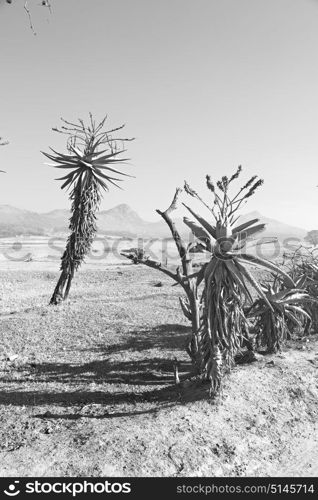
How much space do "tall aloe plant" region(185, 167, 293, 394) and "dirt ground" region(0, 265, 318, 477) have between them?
3.32 ft

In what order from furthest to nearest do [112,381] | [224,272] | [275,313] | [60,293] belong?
[60,293] → [275,313] → [112,381] → [224,272]

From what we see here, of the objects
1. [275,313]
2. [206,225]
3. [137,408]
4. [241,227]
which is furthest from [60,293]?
[241,227]

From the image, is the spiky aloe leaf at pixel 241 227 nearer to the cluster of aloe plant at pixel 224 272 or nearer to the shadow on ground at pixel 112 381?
the cluster of aloe plant at pixel 224 272

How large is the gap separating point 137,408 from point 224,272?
307cm

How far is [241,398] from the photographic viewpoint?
7.34 metres

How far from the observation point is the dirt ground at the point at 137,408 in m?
5.66

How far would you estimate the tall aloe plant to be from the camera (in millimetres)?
6316

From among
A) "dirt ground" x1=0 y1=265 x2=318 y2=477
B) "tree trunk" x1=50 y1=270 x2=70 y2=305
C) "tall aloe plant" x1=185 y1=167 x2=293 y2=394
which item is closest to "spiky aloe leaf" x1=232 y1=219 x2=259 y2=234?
"tall aloe plant" x1=185 y1=167 x2=293 y2=394

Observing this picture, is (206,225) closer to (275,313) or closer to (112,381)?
(275,313)

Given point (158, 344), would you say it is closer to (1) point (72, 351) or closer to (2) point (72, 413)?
(1) point (72, 351)

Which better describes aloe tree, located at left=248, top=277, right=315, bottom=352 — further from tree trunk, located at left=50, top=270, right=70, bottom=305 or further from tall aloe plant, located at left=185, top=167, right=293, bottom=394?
tree trunk, located at left=50, top=270, right=70, bottom=305

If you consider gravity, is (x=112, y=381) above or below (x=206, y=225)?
below

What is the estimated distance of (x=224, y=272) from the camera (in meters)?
6.41

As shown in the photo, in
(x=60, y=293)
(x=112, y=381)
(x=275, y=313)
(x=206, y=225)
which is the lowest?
(x=112, y=381)
